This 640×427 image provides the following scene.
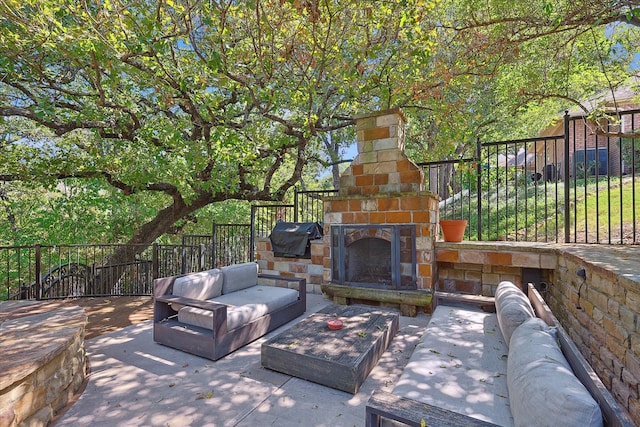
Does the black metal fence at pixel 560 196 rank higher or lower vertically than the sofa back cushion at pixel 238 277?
higher

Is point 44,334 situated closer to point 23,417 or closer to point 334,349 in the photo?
point 23,417

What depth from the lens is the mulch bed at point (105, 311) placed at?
3.09m

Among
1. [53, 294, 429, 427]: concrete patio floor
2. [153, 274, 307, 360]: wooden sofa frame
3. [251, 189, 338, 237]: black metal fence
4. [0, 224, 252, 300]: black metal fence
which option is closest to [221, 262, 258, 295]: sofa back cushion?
[153, 274, 307, 360]: wooden sofa frame

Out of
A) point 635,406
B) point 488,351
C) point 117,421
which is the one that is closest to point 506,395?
point 488,351

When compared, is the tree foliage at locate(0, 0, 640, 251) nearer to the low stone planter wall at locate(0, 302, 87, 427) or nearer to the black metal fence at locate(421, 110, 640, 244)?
the black metal fence at locate(421, 110, 640, 244)

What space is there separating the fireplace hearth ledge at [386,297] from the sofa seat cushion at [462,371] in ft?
3.88

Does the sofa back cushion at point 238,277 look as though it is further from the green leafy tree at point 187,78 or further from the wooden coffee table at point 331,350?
the green leafy tree at point 187,78

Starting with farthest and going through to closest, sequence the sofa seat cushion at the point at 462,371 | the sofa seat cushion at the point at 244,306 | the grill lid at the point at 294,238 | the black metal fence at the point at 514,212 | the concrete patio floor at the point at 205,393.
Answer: the grill lid at the point at 294,238 < the black metal fence at the point at 514,212 < the sofa seat cushion at the point at 244,306 < the concrete patio floor at the point at 205,393 < the sofa seat cushion at the point at 462,371

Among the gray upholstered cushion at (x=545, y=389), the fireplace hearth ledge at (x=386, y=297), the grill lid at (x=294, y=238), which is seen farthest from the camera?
the grill lid at (x=294, y=238)

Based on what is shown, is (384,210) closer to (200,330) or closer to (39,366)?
(200,330)

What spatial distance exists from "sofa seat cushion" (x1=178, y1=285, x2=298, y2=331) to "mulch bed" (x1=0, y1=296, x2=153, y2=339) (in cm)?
138

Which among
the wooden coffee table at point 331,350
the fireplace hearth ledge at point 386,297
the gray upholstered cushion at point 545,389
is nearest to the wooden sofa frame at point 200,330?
the wooden coffee table at point 331,350

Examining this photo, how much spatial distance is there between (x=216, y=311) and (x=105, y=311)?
298 centimetres

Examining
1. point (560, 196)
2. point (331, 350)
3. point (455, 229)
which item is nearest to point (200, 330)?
point (331, 350)
